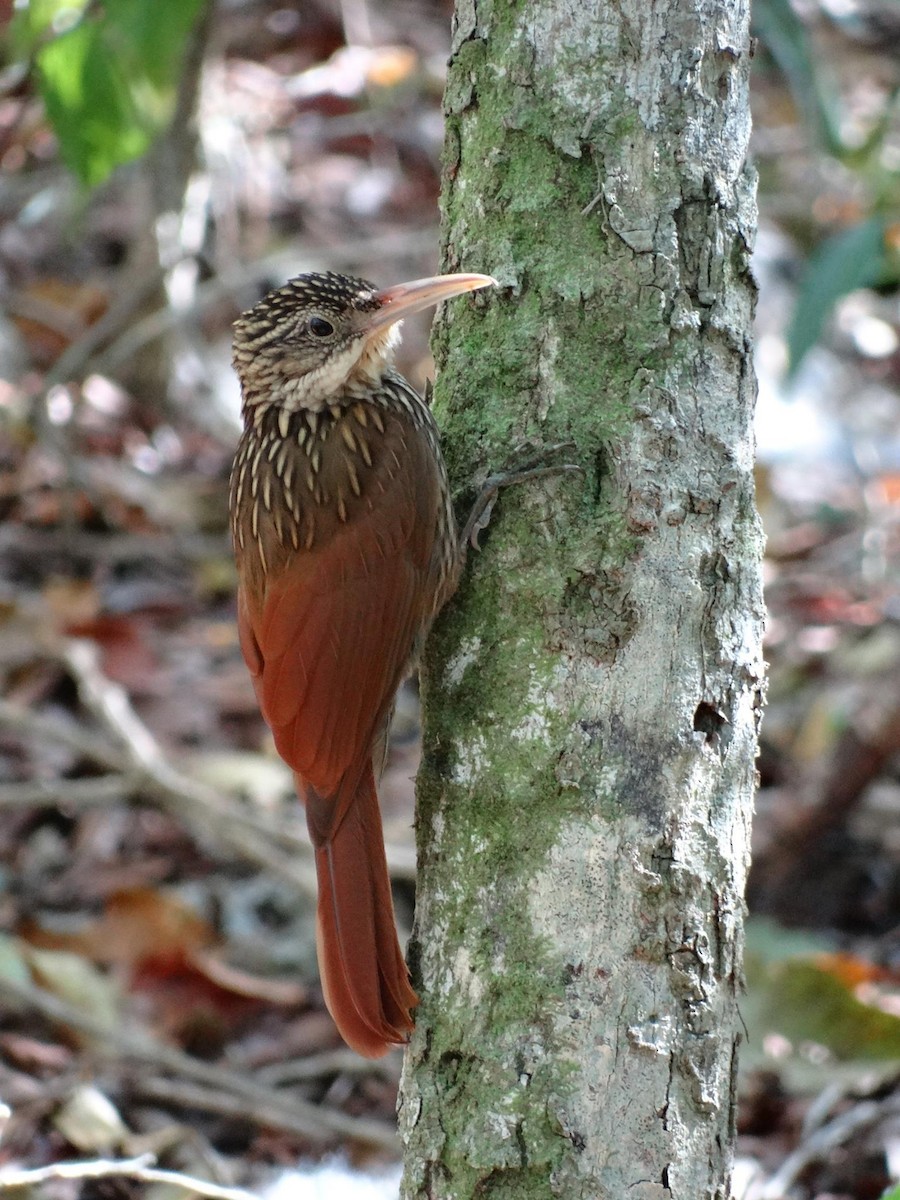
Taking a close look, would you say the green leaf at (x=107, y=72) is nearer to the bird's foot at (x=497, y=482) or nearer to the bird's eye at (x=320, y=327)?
the bird's eye at (x=320, y=327)

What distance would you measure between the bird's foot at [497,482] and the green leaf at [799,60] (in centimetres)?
233

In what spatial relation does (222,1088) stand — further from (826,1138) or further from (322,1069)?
(826,1138)

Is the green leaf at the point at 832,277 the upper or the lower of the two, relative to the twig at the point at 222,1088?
upper

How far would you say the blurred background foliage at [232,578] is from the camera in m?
3.42

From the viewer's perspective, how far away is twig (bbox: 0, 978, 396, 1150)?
329 cm

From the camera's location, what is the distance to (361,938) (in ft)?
7.46

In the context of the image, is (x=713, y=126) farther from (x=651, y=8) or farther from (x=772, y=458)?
(x=772, y=458)

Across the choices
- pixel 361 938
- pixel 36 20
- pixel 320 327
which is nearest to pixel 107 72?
pixel 36 20

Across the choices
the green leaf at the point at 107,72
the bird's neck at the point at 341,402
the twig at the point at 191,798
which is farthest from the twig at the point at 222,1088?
the green leaf at the point at 107,72

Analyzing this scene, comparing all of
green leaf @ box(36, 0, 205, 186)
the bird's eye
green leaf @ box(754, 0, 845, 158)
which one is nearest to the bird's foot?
the bird's eye

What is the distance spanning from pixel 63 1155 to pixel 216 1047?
55cm

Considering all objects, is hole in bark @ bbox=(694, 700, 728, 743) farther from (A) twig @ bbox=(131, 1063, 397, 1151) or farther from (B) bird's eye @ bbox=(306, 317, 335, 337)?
(A) twig @ bbox=(131, 1063, 397, 1151)

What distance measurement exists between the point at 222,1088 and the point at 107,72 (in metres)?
2.21

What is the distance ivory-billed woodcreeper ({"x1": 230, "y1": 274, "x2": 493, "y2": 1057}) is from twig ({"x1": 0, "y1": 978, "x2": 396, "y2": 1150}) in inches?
44.3
